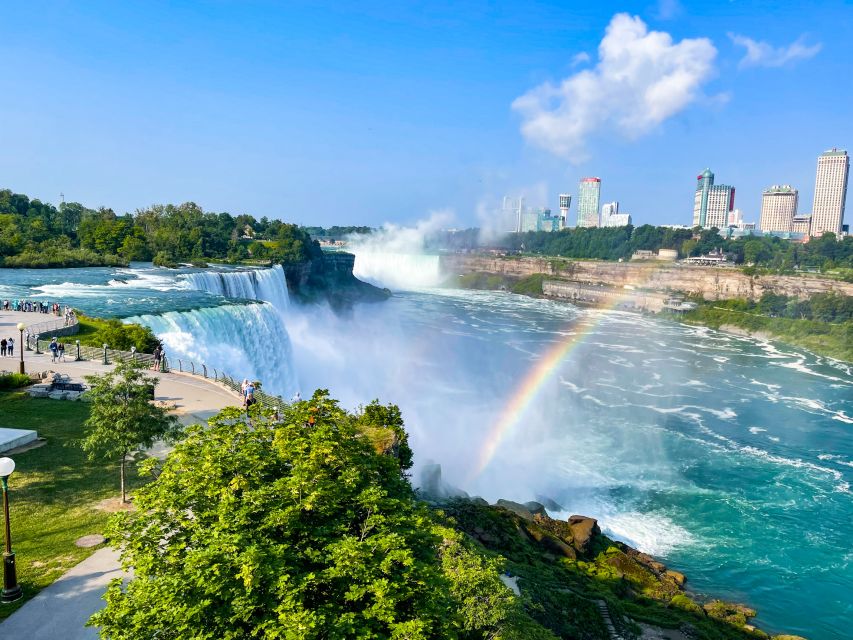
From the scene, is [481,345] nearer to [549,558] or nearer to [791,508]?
[791,508]

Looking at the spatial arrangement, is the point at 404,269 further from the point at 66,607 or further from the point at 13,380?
the point at 66,607

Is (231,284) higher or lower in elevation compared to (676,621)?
higher

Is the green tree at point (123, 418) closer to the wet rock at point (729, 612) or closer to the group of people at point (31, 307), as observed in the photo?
the wet rock at point (729, 612)

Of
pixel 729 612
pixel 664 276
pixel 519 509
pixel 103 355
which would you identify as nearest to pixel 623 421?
pixel 519 509

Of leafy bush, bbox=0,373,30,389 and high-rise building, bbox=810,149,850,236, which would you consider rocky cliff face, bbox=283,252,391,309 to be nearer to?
leafy bush, bbox=0,373,30,389

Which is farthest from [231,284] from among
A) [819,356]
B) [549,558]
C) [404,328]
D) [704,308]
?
[704,308]

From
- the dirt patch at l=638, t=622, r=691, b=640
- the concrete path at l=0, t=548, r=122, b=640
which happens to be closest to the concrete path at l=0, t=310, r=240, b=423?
the concrete path at l=0, t=548, r=122, b=640
